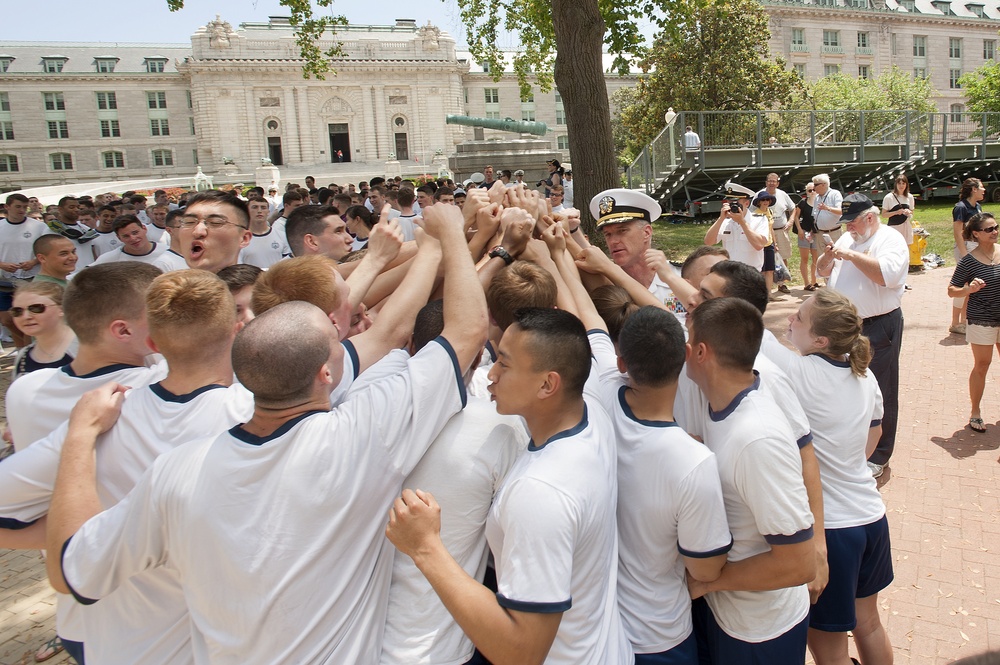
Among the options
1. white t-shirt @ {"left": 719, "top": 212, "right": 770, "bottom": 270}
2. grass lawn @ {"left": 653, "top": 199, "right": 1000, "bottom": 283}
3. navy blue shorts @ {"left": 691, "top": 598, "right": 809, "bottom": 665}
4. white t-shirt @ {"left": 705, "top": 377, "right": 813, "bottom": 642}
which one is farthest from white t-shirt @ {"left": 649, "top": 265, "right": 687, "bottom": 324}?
grass lawn @ {"left": 653, "top": 199, "right": 1000, "bottom": 283}

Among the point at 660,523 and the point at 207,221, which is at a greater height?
the point at 207,221

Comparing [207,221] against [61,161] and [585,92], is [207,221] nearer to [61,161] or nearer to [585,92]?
[585,92]

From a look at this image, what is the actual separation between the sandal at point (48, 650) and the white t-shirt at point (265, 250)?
4034 mm

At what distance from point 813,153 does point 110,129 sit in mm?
70830

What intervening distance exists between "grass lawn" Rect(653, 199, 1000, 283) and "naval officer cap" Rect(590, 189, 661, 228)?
33.8 ft

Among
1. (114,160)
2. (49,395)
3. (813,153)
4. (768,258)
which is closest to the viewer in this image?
(49,395)

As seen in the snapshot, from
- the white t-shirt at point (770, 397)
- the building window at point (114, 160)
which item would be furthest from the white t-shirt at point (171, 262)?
the building window at point (114, 160)

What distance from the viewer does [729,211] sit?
305 inches

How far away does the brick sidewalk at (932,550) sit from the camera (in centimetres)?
369

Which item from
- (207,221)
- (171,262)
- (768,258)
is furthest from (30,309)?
(768,258)

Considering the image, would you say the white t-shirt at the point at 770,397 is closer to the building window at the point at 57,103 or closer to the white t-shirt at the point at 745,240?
the white t-shirt at the point at 745,240

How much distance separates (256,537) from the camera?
5.76 ft

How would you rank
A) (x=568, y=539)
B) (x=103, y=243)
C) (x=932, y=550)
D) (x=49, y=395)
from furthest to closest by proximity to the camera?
1. (x=103, y=243)
2. (x=932, y=550)
3. (x=49, y=395)
4. (x=568, y=539)

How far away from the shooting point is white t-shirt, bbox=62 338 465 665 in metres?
1.76
